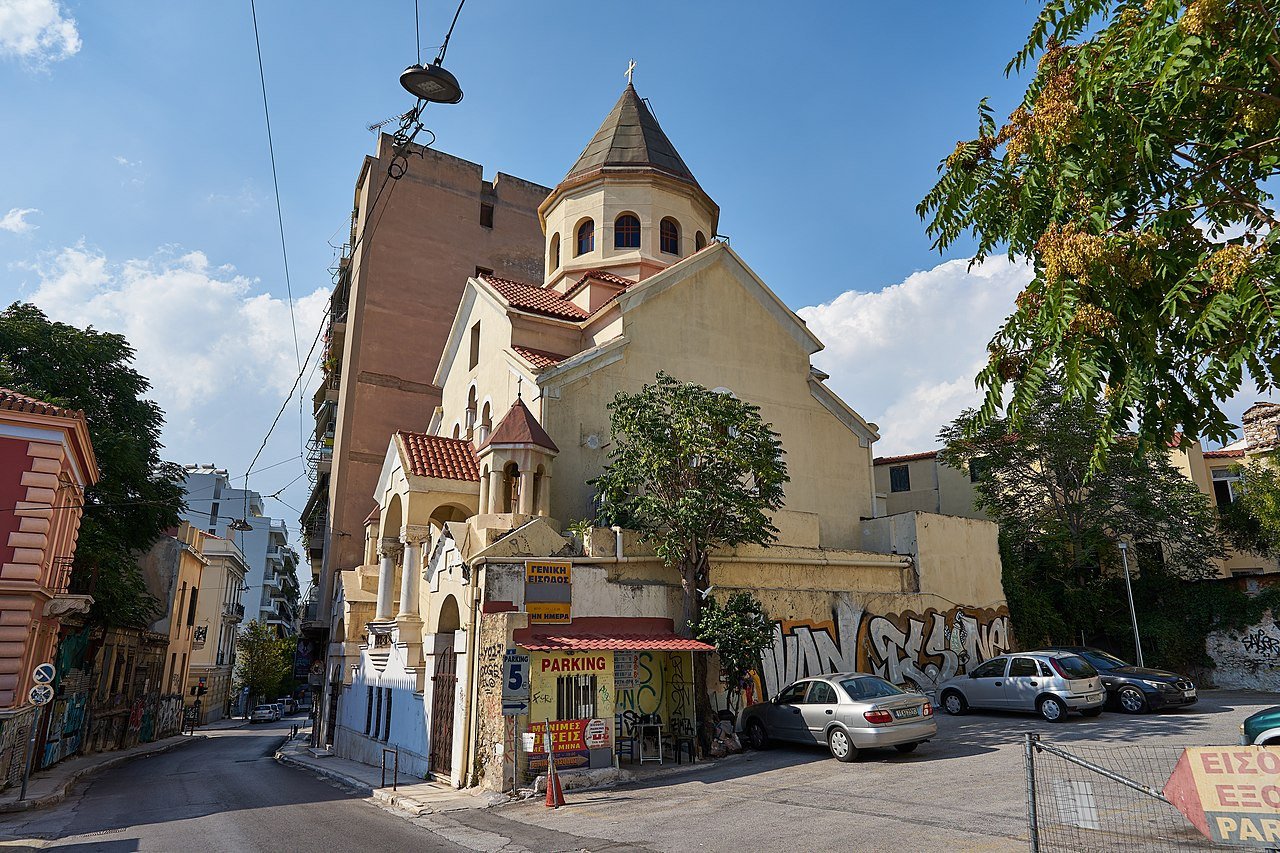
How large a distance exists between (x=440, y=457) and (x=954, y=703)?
47.2 ft

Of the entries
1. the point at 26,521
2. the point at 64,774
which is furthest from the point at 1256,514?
the point at 64,774

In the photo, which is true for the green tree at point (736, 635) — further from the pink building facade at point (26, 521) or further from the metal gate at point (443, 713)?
the pink building facade at point (26, 521)

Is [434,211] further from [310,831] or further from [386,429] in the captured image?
[310,831]

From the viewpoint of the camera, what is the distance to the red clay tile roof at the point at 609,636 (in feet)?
48.8

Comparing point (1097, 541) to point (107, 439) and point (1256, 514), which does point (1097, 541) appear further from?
point (107, 439)

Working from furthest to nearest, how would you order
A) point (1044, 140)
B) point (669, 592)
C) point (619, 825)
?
point (669, 592), point (619, 825), point (1044, 140)

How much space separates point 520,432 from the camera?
60.9 feet

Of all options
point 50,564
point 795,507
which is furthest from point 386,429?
point 795,507

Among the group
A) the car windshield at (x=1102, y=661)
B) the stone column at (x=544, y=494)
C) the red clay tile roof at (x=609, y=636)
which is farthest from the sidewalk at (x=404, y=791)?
the car windshield at (x=1102, y=661)

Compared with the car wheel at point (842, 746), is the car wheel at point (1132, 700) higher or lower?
higher

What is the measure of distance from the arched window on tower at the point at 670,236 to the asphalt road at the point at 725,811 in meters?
16.7

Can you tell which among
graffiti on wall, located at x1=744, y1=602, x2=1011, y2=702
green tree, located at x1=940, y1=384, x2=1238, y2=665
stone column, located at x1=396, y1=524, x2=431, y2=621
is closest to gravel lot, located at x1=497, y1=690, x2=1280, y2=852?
graffiti on wall, located at x1=744, y1=602, x2=1011, y2=702

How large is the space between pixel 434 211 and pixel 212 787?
87.7 feet

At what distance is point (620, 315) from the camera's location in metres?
22.3
